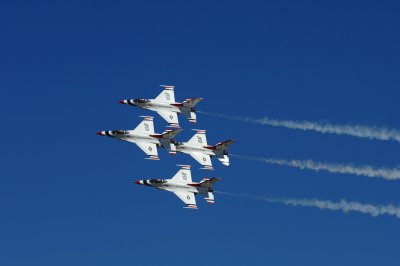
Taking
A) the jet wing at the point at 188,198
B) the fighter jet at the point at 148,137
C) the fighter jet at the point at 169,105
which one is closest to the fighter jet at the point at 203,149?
the fighter jet at the point at 148,137

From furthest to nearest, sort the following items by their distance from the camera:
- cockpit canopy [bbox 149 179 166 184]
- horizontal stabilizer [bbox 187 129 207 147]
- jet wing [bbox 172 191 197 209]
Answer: horizontal stabilizer [bbox 187 129 207 147]
cockpit canopy [bbox 149 179 166 184]
jet wing [bbox 172 191 197 209]

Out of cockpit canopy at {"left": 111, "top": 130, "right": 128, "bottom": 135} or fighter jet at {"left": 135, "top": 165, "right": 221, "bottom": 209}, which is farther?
cockpit canopy at {"left": 111, "top": 130, "right": 128, "bottom": 135}

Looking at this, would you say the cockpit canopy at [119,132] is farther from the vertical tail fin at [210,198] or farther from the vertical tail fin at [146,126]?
the vertical tail fin at [210,198]

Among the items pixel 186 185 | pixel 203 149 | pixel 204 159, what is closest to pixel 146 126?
pixel 203 149

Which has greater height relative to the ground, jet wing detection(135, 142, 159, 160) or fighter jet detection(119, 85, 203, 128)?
fighter jet detection(119, 85, 203, 128)

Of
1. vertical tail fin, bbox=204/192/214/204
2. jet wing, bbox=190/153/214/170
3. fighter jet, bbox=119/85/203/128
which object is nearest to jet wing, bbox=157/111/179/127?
fighter jet, bbox=119/85/203/128

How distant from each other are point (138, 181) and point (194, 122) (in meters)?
14.3

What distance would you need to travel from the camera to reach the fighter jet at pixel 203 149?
171500 mm

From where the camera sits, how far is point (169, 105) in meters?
174

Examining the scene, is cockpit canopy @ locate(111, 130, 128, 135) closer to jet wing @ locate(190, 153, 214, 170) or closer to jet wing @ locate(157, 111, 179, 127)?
jet wing @ locate(157, 111, 179, 127)

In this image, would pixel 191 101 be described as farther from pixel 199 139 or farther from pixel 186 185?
pixel 186 185

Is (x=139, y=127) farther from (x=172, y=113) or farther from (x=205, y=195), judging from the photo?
(x=205, y=195)

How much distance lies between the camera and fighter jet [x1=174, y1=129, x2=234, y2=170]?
171500 mm

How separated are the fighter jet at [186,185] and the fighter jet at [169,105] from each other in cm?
853
